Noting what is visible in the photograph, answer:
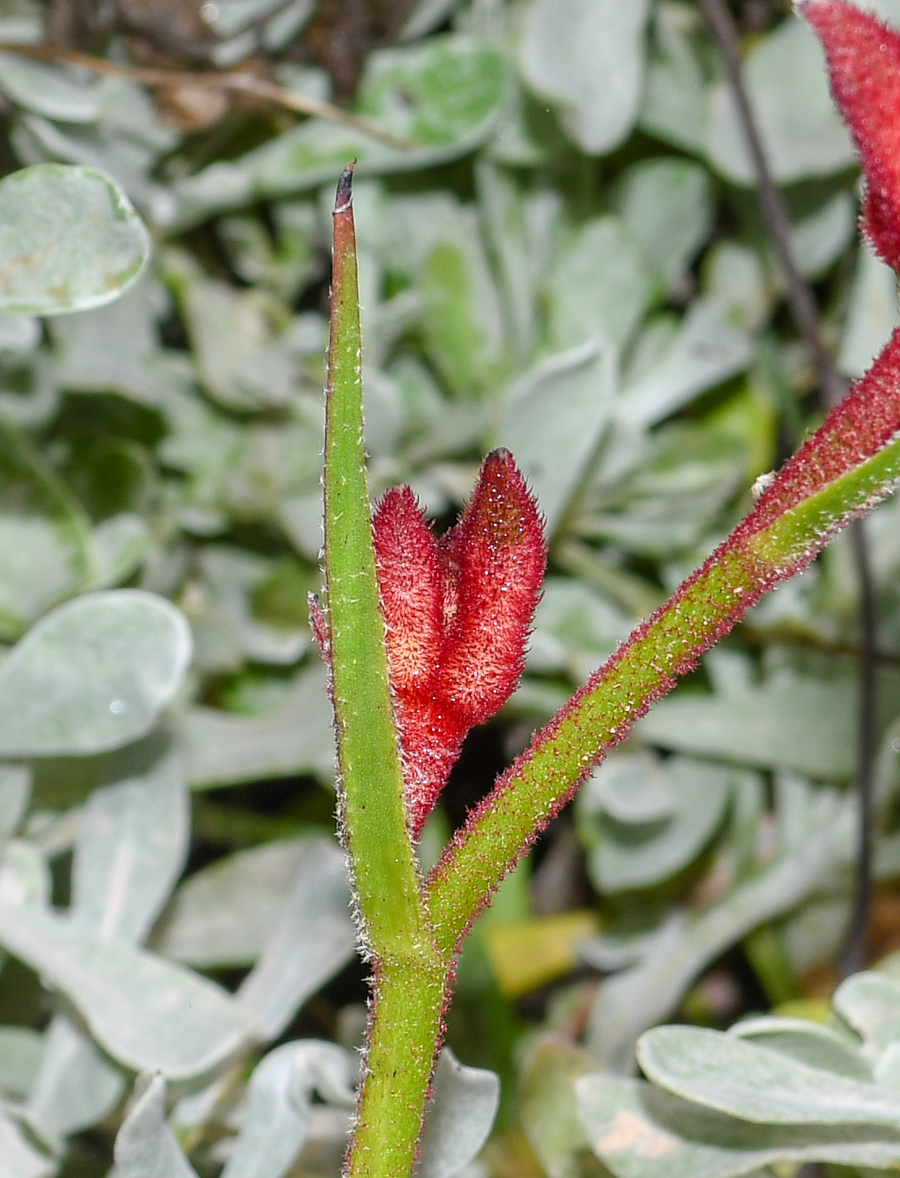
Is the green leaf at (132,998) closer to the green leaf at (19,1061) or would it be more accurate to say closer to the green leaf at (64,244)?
the green leaf at (19,1061)

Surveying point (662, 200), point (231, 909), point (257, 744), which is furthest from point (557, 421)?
point (231, 909)

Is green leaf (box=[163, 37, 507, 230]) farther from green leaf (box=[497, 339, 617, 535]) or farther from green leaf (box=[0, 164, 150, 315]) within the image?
green leaf (box=[0, 164, 150, 315])

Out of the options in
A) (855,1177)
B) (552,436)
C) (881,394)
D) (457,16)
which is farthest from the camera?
(457,16)

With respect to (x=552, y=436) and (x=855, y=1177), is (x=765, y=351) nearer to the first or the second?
(x=552, y=436)

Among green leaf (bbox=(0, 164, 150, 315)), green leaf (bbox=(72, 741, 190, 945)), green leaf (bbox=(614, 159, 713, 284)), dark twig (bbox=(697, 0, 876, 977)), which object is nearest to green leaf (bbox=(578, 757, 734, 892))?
dark twig (bbox=(697, 0, 876, 977))

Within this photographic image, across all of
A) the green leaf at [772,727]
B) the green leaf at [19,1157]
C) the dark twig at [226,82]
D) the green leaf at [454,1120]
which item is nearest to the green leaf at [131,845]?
the green leaf at [19,1157]

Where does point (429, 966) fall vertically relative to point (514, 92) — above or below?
below

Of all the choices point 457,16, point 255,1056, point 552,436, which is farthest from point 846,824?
point 457,16
